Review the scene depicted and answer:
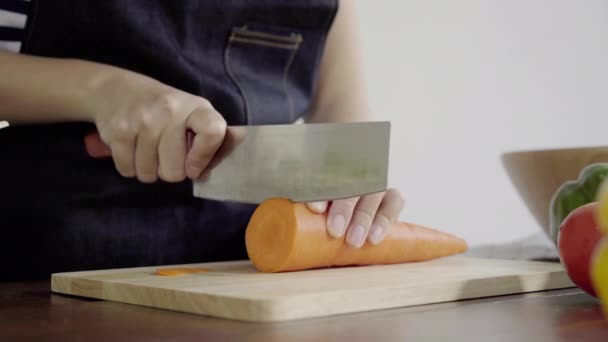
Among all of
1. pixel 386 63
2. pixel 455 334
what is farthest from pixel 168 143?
pixel 386 63

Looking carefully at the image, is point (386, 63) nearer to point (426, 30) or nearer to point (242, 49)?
point (426, 30)

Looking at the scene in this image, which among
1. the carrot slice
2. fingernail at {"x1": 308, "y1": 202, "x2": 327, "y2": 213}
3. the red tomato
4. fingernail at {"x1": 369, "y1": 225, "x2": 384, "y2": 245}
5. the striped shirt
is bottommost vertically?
the carrot slice

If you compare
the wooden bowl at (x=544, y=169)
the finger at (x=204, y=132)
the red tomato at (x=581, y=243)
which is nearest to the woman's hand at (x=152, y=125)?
the finger at (x=204, y=132)

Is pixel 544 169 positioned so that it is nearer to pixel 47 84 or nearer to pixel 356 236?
pixel 356 236

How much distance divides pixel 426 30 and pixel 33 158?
1529mm

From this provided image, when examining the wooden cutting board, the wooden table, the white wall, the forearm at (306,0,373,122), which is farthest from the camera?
the white wall

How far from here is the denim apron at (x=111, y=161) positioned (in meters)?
1.30

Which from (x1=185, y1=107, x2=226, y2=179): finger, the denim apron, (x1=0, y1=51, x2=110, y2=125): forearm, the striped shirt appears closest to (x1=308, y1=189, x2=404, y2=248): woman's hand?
(x1=185, y1=107, x2=226, y2=179): finger

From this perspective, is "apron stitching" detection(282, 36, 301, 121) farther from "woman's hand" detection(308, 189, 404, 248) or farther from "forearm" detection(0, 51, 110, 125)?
"forearm" detection(0, 51, 110, 125)

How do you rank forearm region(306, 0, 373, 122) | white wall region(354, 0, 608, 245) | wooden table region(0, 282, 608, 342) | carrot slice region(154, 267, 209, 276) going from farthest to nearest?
white wall region(354, 0, 608, 245), forearm region(306, 0, 373, 122), carrot slice region(154, 267, 209, 276), wooden table region(0, 282, 608, 342)

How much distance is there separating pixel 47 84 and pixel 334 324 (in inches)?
25.0

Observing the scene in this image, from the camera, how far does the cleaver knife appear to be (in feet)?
3.64

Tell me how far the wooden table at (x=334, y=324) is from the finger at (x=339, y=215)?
257mm

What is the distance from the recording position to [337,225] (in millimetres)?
1194
